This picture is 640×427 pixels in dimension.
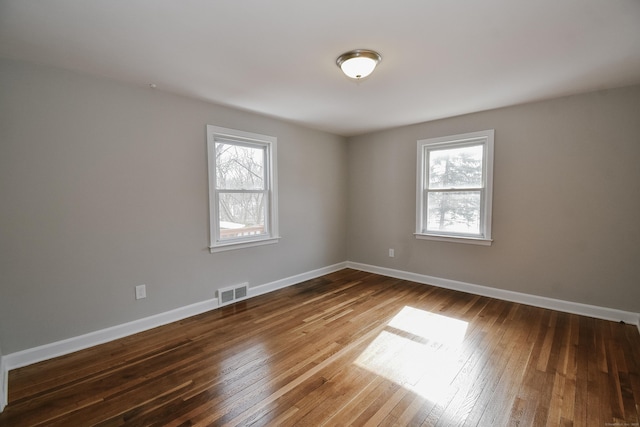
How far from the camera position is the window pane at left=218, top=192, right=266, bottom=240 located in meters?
3.48

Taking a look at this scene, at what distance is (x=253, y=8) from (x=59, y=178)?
7.01ft

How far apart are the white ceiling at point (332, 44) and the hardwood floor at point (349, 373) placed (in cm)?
242

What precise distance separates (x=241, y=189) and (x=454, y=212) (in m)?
2.99

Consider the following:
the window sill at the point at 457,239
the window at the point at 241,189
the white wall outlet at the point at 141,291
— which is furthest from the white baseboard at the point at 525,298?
the white wall outlet at the point at 141,291

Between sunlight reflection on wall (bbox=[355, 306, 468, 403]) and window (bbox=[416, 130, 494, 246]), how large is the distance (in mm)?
1413

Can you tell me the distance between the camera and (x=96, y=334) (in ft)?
8.30

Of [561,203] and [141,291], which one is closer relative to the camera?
[141,291]

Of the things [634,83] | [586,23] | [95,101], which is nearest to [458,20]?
[586,23]

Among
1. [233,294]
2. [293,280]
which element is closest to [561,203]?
[293,280]

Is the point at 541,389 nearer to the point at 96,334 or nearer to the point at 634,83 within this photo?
the point at 634,83

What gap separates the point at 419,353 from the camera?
236cm

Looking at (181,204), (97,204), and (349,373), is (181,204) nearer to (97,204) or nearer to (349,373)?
(97,204)

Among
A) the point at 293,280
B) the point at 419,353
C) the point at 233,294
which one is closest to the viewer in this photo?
the point at 419,353

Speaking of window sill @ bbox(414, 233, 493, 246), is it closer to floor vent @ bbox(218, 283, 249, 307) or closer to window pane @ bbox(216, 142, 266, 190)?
window pane @ bbox(216, 142, 266, 190)
